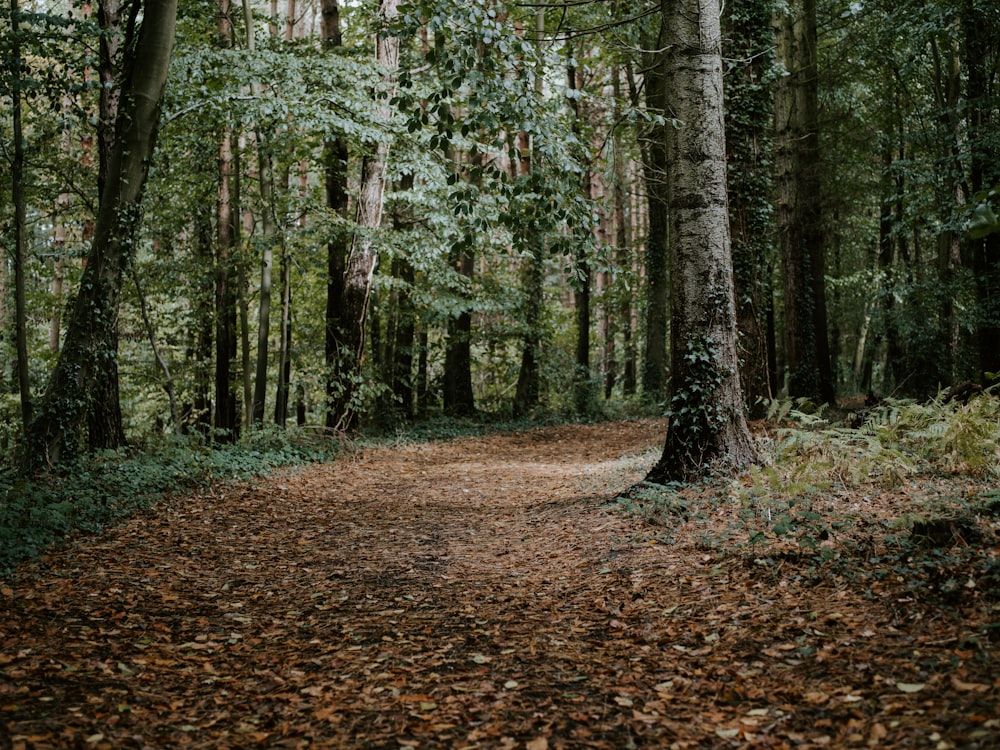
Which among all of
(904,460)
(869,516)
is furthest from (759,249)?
(869,516)

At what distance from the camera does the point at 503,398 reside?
2027 cm

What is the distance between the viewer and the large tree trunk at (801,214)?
1321 cm

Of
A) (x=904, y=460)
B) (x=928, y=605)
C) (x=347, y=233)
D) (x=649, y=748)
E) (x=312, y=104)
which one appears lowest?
(x=649, y=748)

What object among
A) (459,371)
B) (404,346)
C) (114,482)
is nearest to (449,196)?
(114,482)

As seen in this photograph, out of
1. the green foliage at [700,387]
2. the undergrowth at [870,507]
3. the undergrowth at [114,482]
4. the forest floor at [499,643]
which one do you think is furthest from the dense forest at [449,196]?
the forest floor at [499,643]

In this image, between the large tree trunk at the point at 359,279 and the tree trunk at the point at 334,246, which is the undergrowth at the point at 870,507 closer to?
the large tree trunk at the point at 359,279

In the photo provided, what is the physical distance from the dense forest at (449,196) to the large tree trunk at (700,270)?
0.11 feet

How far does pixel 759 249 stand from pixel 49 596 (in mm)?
9165

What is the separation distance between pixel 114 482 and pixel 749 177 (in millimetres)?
8825

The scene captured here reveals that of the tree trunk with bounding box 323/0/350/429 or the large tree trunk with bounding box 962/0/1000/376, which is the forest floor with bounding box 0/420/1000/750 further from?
the large tree trunk with bounding box 962/0/1000/376

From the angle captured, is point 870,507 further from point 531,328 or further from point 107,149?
point 531,328

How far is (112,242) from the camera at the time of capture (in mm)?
8383

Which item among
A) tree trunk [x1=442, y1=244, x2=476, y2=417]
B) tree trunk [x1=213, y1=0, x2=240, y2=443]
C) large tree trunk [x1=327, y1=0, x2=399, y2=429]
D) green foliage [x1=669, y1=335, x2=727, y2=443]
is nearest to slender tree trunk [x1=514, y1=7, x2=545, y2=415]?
tree trunk [x1=442, y1=244, x2=476, y2=417]

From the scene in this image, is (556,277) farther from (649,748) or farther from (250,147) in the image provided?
(649,748)
